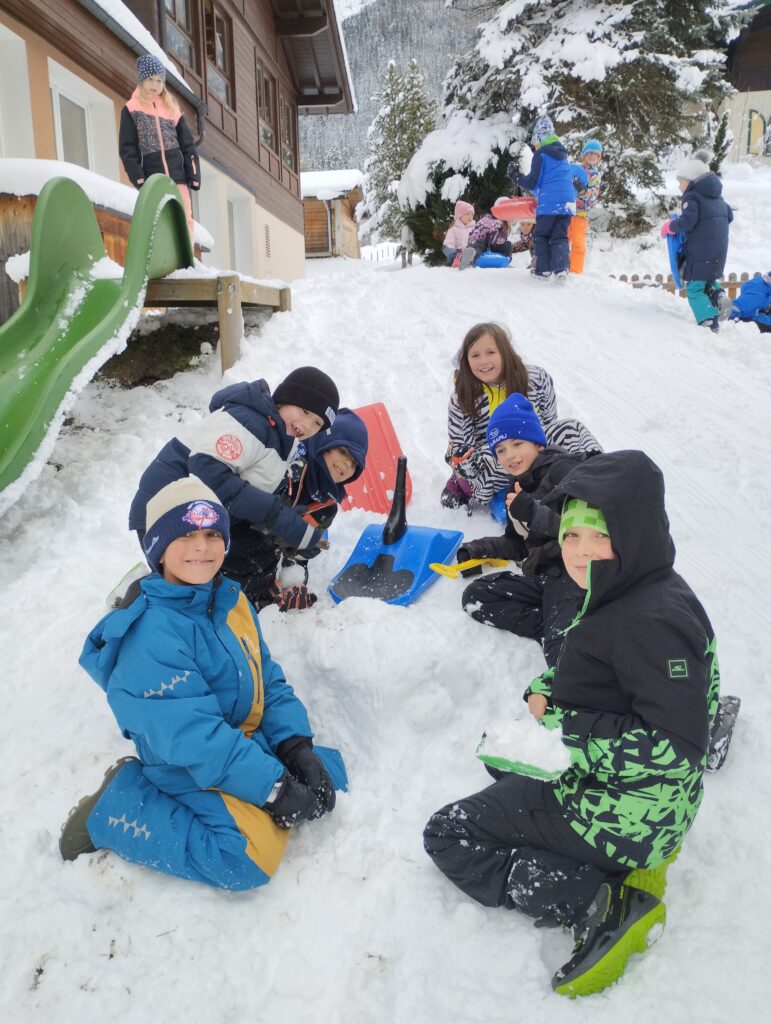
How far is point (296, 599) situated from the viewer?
2.77m

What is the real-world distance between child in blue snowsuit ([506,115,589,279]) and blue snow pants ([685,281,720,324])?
1.81 metres

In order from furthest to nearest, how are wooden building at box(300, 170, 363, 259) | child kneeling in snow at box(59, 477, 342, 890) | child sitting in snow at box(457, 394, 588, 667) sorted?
1. wooden building at box(300, 170, 363, 259)
2. child sitting in snow at box(457, 394, 588, 667)
3. child kneeling in snow at box(59, 477, 342, 890)

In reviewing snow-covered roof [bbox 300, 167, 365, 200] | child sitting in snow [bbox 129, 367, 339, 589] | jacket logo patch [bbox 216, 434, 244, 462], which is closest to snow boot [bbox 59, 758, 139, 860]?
child sitting in snow [bbox 129, 367, 339, 589]

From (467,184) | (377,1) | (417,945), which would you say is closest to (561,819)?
(417,945)

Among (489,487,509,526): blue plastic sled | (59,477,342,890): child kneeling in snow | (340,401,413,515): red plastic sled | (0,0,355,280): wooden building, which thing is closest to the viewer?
(59,477,342,890): child kneeling in snow

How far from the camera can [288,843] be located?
1.83 m

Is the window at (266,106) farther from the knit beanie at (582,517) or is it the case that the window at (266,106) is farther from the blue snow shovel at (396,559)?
the knit beanie at (582,517)

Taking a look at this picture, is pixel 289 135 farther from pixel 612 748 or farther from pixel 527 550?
pixel 612 748

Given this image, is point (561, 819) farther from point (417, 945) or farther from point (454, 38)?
point (454, 38)

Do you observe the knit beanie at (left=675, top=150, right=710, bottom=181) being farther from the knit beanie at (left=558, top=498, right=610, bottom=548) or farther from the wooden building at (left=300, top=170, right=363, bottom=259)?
the wooden building at (left=300, top=170, right=363, bottom=259)

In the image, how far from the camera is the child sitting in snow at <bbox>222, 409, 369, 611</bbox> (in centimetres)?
276

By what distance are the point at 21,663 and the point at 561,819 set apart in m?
1.96

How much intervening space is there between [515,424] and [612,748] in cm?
157

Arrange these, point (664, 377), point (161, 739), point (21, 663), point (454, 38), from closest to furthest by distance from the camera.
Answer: point (161, 739) → point (21, 663) → point (664, 377) → point (454, 38)
